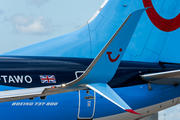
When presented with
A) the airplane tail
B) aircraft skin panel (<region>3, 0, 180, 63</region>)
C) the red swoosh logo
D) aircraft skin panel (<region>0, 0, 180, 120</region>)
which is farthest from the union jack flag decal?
the red swoosh logo

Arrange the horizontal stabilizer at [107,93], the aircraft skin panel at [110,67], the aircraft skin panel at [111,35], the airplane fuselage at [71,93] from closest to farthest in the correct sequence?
the horizontal stabilizer at [107,93] → the airplane fuselage at [71,93] → the aircraft skin panel at [110,67] → the aircraft skin panel at [111,35]

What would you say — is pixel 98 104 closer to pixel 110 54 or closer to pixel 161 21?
pixel 110 54

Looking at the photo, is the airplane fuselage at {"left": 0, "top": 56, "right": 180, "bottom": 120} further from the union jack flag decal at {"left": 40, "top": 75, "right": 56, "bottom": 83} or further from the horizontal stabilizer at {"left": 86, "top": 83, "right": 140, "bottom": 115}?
the horizontal stabilizer at {"left": 86, "top": 83, "right": 140, "bottom": 115}

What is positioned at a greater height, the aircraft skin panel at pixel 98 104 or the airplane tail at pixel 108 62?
the airplane tail at pixel 108 62

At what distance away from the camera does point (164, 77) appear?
8.23 m

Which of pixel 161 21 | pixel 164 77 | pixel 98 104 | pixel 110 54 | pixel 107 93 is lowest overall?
pixel 98 104

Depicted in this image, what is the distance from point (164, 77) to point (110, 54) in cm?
413

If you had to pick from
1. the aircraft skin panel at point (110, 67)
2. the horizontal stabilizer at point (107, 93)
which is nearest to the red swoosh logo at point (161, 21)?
the aircraft skin panel at point (110, 67)

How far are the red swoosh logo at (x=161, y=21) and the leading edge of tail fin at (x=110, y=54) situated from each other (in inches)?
226

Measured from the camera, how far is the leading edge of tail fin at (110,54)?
4.54 m

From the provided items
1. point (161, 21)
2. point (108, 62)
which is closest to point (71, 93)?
point (108, 62)

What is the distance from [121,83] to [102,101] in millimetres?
889

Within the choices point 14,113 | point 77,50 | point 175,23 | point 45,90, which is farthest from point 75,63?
point 175,23

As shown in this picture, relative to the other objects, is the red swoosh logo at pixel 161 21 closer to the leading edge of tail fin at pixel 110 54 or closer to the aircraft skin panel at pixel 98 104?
the aircraft skin panel at pixel 98 104
